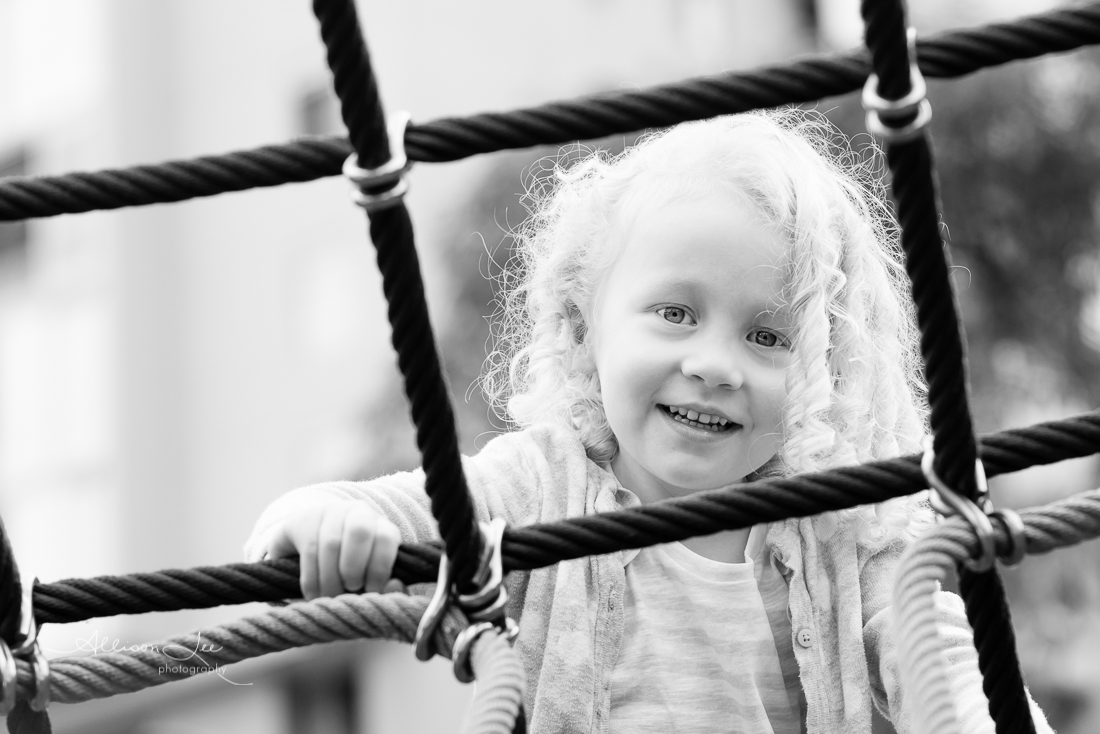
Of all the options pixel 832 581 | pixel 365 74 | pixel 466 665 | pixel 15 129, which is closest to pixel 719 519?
pixel 466 665

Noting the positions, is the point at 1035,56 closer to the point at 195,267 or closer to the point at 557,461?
the point at 557,461

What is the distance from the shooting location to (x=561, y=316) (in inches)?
50.2

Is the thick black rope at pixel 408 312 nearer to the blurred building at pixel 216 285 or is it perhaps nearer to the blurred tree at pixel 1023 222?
the blurred tree at pixel 1023 222

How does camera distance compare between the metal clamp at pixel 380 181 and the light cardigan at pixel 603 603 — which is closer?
the metal clamp at pixel 380 181

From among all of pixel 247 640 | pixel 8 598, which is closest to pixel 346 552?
pixel 247 640

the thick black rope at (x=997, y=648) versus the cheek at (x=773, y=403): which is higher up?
the cheek at (x=773, y=403)

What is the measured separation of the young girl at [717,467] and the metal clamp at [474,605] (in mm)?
261

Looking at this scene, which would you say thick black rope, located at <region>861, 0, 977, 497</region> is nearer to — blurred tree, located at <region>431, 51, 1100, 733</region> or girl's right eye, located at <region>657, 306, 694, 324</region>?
girl's right eye, located at <region>657, 306, 694, 324</region>

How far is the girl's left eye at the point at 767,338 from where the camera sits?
1087 millimetres


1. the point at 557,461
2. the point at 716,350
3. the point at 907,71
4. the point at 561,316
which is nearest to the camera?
the point at 907,71

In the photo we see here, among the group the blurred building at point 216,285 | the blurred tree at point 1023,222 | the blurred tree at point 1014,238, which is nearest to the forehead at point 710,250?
the blurred tree at point 1014,238

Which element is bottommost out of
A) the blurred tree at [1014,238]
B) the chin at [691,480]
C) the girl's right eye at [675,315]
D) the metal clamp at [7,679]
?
the metal clamp at [7,679]

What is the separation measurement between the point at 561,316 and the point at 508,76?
4782 millimetres

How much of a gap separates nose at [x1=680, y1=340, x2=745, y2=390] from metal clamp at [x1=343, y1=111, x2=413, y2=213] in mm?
384
